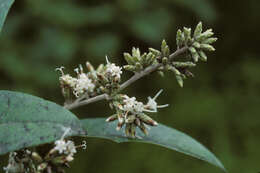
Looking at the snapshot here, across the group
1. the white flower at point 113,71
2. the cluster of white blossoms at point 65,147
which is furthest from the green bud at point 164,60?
the cluster of white blossoms at point 65,147

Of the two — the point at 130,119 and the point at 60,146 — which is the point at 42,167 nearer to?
the point at 60,146

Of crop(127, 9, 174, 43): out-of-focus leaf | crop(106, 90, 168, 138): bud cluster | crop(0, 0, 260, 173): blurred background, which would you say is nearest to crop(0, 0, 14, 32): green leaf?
crop(106, 90, 168, 138): bud cluster

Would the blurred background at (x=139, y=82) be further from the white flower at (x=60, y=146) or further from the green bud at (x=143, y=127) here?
the white flower at (x=60, y=146)

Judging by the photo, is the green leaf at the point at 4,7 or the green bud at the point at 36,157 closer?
the green bud at the point at 36,157

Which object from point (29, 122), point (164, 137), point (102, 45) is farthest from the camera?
point (102, 45)

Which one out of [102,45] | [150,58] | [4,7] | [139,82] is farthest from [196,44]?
[139,82]

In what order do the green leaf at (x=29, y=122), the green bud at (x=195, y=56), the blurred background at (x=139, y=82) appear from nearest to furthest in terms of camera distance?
the green leaf at (x=29, y=122) → the green bud at (x=195, y=56) → the blurred background at (x=139, y=82)

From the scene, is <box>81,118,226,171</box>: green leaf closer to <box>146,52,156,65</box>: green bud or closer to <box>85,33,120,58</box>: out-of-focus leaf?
<box>146,52,156,65</box>: green bud
